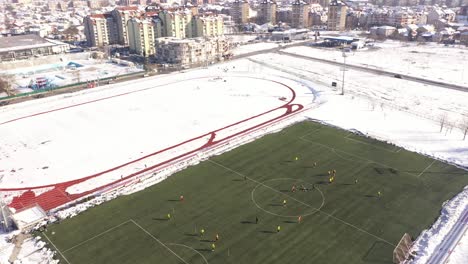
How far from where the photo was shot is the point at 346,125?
58781 millimetres

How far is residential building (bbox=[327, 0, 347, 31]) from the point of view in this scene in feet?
554

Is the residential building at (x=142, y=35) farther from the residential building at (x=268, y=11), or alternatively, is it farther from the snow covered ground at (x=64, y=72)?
the residential building at (x=268, y=11)

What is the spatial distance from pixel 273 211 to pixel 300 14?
532 ft

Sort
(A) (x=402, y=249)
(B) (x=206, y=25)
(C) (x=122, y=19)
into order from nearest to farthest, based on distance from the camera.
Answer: (A) (x=402, y=249), (B) (x=206, y=25), (C) (x=122, y=19)

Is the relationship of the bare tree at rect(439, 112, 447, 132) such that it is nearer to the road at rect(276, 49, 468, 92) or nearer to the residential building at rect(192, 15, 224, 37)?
the road at rect(276, 49, 468, 92)

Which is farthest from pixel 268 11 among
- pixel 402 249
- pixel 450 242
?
pixel 402 249

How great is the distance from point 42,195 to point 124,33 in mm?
111096

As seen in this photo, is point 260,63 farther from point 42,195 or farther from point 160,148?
point 42,195

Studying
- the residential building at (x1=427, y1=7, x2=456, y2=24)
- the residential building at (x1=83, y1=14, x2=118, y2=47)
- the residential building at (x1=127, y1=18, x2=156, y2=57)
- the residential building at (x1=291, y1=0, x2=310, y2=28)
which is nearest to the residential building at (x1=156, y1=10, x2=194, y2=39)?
the residential building at (x1=127, y1=18, x2=156, y2=57)

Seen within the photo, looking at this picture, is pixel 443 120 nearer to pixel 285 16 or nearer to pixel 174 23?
pixel 174 23

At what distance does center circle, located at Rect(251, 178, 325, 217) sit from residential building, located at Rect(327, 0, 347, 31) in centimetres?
14794

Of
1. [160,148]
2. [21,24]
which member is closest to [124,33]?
[21,24]

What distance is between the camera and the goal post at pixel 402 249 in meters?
30.3

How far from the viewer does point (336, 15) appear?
17200 cm
